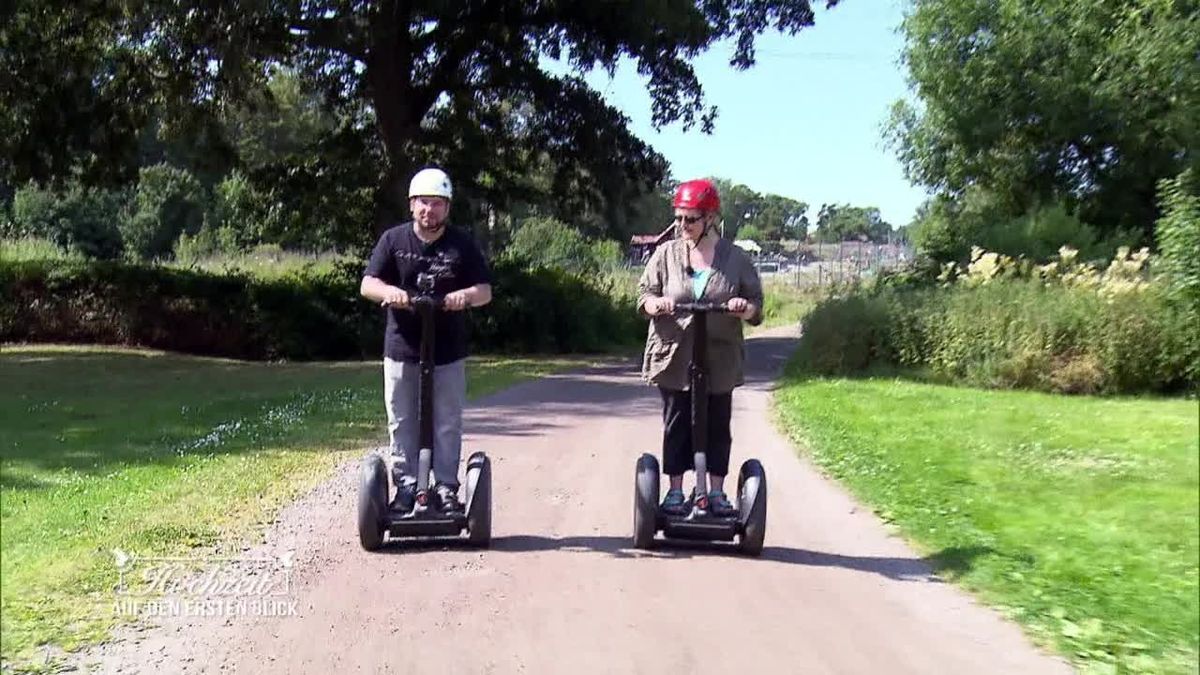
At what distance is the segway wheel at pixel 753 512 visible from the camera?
668 cm

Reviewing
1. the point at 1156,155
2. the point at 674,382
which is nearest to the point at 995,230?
the point at 1156,155

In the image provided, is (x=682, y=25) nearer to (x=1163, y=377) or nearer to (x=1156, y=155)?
(x=1156, y=155)

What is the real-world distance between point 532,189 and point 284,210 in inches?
234

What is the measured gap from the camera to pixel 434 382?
22.4ft

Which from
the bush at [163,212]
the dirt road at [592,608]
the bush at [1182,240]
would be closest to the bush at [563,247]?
the bush at [163,212]

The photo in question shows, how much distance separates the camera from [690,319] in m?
6.80

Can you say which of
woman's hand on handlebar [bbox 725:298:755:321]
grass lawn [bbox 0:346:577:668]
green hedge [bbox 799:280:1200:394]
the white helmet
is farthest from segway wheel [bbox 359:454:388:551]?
green hedge [bbox 799:280:1200:394]

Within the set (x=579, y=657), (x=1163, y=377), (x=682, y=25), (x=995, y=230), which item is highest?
(x=682, y=25)

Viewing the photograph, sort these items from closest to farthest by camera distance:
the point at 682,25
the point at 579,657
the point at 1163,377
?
the point at 579,657 → the point at 1163,377 → the point at 682,25

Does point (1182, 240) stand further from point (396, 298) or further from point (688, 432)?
point (396, 298)

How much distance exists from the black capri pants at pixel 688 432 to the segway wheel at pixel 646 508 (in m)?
0.20

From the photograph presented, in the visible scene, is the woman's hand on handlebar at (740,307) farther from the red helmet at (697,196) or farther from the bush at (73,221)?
the bush at (73,221)

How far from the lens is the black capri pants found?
6922mm

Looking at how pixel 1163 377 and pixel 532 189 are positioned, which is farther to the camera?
pixel 532 189
